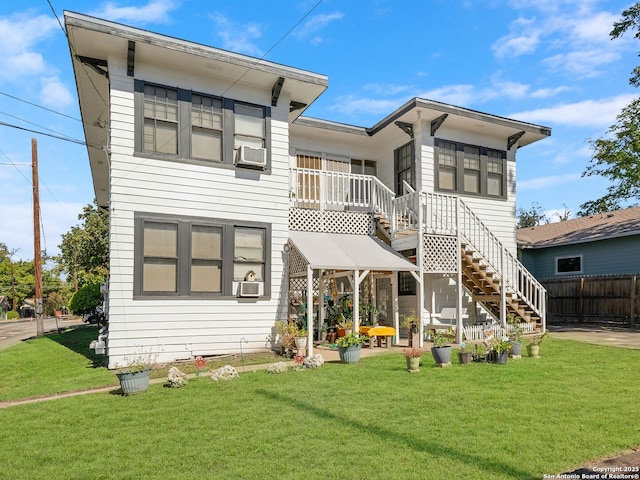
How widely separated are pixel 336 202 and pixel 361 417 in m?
8.18

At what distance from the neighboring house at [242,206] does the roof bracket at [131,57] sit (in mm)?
21

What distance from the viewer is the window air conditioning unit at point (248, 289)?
1064cm

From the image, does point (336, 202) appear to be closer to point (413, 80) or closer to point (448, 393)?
point (413, 80)

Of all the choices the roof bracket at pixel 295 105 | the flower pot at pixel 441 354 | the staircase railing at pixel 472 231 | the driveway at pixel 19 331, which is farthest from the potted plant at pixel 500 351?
the driveway at pixel 19 331

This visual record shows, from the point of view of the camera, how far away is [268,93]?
1145cm

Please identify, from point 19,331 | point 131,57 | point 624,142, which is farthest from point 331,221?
point 19,331

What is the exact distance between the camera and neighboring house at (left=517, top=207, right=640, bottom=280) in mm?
19297

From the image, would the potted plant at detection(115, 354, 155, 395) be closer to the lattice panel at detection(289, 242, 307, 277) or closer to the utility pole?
the lattice panel at detection(289, 242, 307, 277)

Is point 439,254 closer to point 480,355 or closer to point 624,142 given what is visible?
point 480,355

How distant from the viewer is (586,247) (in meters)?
21.0

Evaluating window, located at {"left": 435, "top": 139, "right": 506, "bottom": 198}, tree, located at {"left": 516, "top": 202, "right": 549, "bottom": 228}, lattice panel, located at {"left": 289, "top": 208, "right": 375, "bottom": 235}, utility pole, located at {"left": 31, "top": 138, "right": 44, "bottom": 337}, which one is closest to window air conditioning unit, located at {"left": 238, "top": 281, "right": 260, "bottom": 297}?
lattice panel, located at {"left": 289, "top": 208, "right": 375, "bottom": 235}

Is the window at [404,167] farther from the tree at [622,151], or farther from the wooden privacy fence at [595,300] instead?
the wooden privacy fence at [595,300]

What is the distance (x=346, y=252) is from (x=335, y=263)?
3.58 ft

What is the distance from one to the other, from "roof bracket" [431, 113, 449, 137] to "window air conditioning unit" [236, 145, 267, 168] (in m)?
5.50
